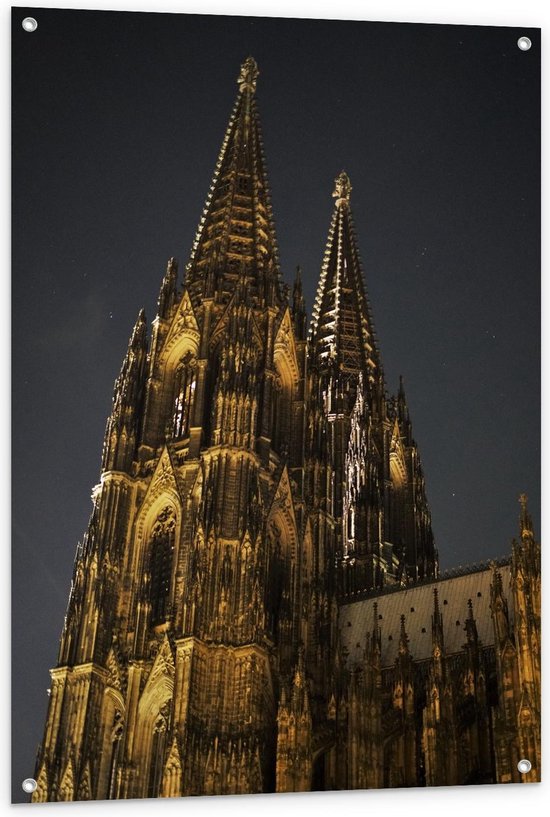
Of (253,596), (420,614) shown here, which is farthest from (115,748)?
(420,614)

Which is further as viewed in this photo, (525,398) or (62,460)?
(62,460)

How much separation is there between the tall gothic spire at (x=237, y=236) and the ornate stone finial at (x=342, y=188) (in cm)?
711

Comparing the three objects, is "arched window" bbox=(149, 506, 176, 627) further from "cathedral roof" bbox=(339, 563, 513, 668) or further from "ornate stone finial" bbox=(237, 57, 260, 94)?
"ornate stone finial" bbox=(237, 57, 260, 94)

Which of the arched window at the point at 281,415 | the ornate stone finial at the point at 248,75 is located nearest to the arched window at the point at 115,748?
the arched window at the point at 281,415

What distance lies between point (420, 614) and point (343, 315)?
12.0m

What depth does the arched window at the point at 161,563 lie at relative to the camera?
2542 centimetres

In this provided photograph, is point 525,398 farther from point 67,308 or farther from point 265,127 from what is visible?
point 265,127

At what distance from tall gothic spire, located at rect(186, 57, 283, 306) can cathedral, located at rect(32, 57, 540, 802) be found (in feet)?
0.18

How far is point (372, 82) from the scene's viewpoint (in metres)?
19.1

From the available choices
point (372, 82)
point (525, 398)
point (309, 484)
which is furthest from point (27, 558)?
point (309, 484)

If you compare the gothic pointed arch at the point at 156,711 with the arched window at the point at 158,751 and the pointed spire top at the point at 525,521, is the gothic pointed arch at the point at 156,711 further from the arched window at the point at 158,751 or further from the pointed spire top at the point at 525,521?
the pointed spire top at the point at 525,521

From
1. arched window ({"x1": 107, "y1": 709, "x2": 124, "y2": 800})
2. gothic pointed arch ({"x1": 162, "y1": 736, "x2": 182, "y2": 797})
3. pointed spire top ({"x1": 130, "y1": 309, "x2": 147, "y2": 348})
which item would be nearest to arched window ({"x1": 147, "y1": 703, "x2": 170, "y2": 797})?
gothic pointed arch ({"x1": 162, "y1": 736, "x2": 182, "y2": 797})

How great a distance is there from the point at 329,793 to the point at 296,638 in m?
9.31

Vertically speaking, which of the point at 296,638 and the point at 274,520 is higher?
the point at 274,520
